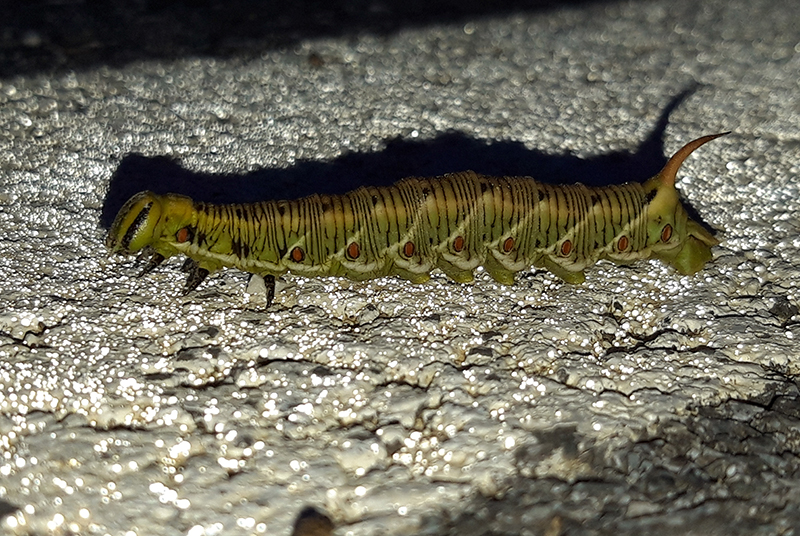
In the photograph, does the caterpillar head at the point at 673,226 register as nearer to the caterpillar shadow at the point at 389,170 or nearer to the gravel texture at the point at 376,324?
the gravel texture at the point at 376,324

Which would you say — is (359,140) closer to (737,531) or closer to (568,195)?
(568,195)

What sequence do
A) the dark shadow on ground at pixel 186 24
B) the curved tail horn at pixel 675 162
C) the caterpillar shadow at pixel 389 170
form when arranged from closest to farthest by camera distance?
the curved tail horn at pixel 675 162, the caterpillar shadow at pixel 389 170, the dark shadow on ground at pixel 186 24

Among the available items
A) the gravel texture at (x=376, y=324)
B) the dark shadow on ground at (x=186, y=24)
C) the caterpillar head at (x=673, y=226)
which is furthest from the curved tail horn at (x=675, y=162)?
the dark shadow on ground at (x=186, y=24)

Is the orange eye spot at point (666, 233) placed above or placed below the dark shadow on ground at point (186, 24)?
below

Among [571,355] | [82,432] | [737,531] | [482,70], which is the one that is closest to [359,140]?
[482,70]

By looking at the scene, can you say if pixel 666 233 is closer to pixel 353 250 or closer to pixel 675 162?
pixel 675 162

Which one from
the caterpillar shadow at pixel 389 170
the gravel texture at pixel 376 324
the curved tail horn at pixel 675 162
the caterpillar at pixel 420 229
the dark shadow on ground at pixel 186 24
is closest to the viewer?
the gravel texture at pixel 376 324

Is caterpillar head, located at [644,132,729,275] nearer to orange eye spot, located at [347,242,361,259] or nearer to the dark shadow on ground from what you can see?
orange eye spot, located at [347,242,361,259]
